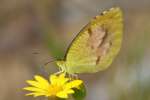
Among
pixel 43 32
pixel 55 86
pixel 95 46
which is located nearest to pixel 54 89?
pixel 55 86

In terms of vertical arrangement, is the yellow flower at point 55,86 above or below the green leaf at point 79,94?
above

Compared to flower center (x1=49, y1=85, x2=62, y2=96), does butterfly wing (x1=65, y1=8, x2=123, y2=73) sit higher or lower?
higher

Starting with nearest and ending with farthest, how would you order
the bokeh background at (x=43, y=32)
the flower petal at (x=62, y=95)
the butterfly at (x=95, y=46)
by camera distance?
the flower petal at (x=62, y=95), the butterfly at (x=95, y=46), the bokeh background at (x=43, y=32)

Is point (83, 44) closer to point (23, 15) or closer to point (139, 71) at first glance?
point (139, 71)

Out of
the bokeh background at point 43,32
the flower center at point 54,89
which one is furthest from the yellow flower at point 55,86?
the bokeh background at point 43,32

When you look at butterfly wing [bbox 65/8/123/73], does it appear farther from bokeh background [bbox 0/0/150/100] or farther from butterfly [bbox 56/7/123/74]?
bokeh background [bbox 0/0/150/100]

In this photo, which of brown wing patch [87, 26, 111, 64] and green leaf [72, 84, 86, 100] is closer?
green leaf [72, 84, 86, 100]

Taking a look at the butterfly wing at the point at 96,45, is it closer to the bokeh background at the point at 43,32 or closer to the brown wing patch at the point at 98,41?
the brown wing patch at the point at 98,41

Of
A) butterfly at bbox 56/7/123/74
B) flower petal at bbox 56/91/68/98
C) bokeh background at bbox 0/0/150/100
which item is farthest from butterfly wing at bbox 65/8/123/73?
bokeh background at bbox 0/0/150/100
